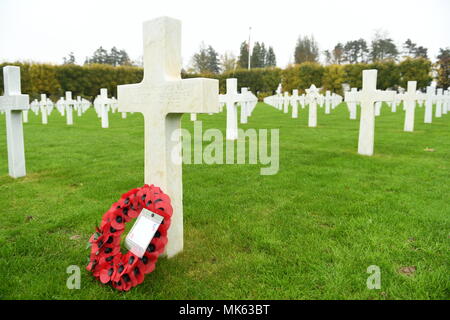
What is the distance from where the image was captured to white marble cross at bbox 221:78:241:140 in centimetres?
960

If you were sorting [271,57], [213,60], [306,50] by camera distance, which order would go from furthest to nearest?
[271,57] → [213,60] → [306,50]

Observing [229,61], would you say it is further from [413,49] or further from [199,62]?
[413,49]

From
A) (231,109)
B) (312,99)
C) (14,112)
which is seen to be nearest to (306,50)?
(312,99)

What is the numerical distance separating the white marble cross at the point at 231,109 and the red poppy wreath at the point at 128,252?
A: 6.97 meters

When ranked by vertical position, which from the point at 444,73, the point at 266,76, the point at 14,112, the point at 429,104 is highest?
the point at 266,76

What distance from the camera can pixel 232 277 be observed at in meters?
2.56

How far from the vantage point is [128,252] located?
257 cm

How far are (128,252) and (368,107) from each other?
621cm

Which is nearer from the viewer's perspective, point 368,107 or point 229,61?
point 368,107

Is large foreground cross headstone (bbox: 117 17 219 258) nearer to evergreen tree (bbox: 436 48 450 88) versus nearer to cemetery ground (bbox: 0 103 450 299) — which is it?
cemetery ground (bbox: 0 103 450 299)

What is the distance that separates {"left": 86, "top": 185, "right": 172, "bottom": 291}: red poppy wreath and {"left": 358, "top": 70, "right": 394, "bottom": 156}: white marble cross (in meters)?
5.63

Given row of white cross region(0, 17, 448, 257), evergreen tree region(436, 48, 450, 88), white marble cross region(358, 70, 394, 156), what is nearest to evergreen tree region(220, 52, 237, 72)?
evergreen tree region(436, 48, 450, 88)

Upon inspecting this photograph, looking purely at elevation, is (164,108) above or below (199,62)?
below

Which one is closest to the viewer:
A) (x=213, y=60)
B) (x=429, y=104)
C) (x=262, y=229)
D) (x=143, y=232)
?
(x=143, y=232)
